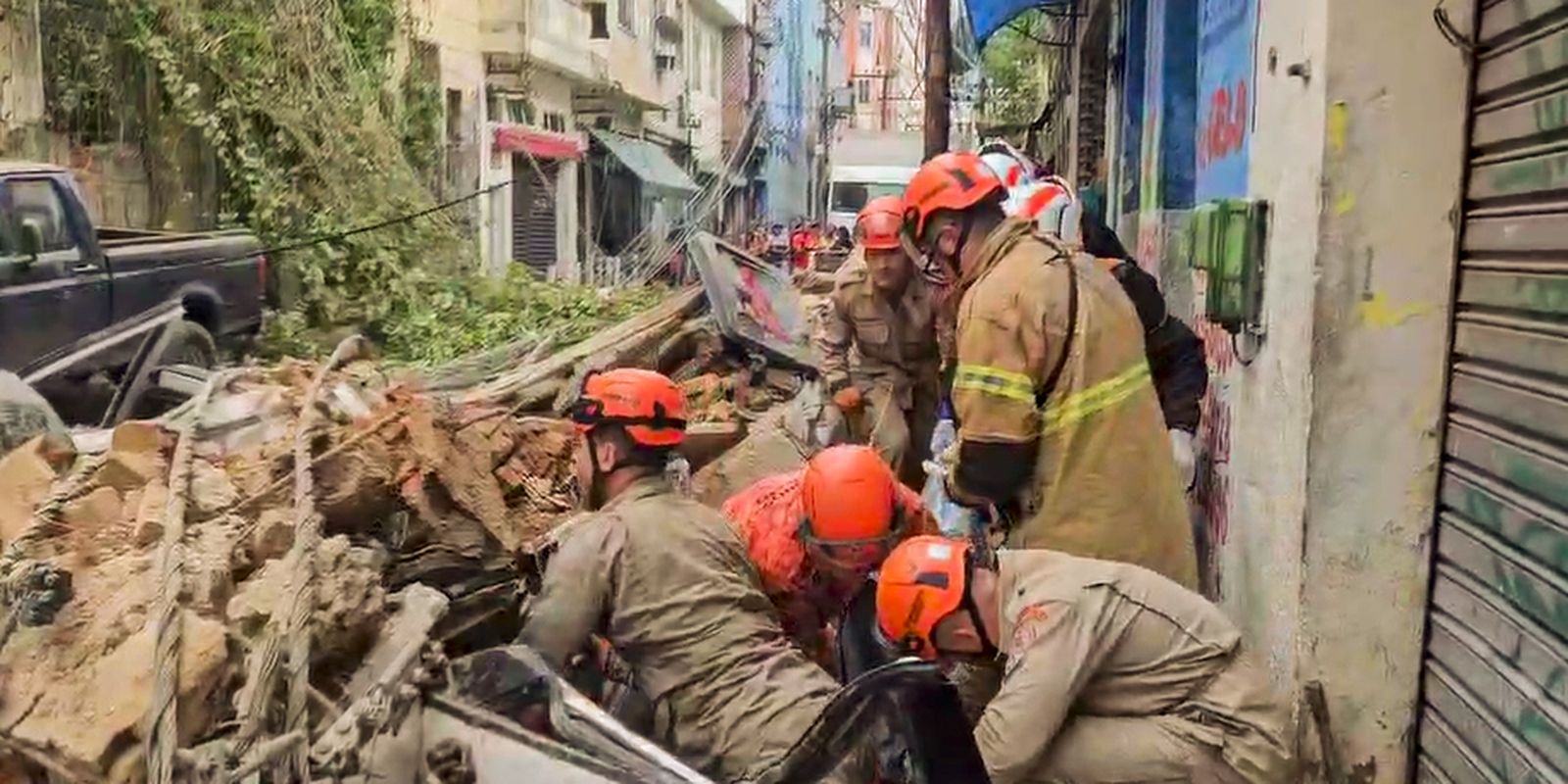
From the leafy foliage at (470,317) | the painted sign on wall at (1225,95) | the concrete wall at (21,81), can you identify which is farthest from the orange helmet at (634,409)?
the concrete wall at (21,81)

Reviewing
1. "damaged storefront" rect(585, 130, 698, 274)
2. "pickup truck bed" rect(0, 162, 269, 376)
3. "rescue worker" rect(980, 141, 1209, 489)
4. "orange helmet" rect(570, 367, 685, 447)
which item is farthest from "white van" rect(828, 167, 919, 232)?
"orange helmet" rect(570, 367, 685, 447)

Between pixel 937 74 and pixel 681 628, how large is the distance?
9.88 meters

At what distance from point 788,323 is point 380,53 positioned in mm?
10407

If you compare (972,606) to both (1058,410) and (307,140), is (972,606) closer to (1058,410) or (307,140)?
(1058,410)

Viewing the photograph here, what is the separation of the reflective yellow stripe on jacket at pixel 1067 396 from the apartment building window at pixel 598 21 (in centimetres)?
2397

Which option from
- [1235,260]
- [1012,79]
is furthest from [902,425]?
[1012,79]

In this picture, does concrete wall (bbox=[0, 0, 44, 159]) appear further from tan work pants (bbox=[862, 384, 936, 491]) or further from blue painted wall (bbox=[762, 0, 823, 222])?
blue painted wall (bbox=[762, 0, 823, 222])

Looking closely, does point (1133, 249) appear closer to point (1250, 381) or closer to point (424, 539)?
point (1250, 381)

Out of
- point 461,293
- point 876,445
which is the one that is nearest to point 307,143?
point 461,293

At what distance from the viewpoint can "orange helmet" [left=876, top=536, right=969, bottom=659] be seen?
3205 millimetres

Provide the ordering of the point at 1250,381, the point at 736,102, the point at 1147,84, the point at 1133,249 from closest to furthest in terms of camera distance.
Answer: the point at 1250,381, the point at 1147,84, the point at 1133,249, the point at 736,102

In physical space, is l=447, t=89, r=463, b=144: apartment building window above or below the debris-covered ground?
above

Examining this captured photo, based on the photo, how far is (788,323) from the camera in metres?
9.99

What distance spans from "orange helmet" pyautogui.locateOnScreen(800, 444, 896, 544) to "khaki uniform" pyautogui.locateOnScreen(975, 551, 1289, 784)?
0.85 meters
